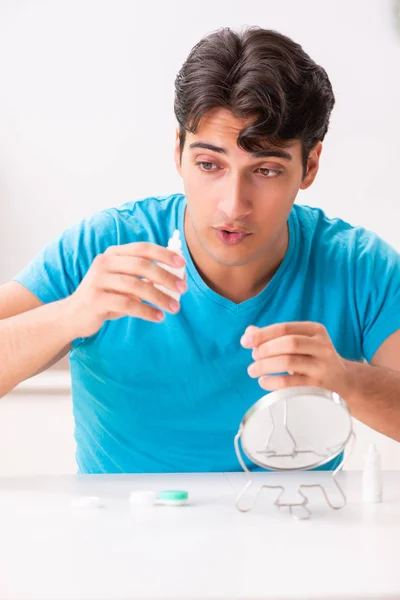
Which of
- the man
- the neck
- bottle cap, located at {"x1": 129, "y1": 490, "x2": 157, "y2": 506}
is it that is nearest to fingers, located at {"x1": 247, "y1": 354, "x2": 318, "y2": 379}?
the man

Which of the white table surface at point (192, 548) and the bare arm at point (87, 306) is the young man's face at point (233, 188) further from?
the white table surface at point (192, 548)

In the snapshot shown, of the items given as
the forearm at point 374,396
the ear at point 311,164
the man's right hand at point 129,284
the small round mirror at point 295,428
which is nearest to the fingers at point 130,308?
the man's right hand at point 129,284

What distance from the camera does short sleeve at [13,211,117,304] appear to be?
1.69 metres

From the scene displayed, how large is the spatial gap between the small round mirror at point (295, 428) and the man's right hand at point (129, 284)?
0.22 m

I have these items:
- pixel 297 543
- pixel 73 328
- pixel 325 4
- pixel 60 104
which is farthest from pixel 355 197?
pixel 297 543

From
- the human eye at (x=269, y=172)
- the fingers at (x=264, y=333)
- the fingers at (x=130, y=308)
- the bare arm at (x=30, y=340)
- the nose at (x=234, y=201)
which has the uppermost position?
the human eye at (x=269, y=172)

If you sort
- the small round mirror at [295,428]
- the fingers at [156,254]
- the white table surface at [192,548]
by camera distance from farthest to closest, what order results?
1. the fingers at [156,254]
2. the small round mirror at [295,428]
3. the white table surface at [192,548]

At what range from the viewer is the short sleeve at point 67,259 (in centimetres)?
169

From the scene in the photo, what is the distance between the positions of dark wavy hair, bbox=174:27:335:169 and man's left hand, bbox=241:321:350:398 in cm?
41

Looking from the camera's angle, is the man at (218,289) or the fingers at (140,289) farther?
the man at (218,289)

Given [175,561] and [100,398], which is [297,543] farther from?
[100,398]

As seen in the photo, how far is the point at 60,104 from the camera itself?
2.73m

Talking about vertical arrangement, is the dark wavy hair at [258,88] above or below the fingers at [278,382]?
above

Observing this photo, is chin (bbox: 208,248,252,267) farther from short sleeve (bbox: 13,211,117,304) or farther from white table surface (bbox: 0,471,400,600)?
white table surface (bbox: 0,471,400,600)
